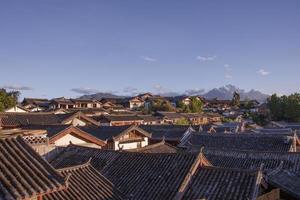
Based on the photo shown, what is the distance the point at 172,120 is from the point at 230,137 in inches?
1474

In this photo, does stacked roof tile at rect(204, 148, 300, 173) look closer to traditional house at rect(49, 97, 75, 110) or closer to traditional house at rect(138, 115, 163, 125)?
traditional house at rect(138, 115, 163, 125)

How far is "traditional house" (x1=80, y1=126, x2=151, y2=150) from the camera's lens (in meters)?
33.3

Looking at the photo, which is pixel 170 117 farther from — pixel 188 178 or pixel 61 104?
pixel 188 178

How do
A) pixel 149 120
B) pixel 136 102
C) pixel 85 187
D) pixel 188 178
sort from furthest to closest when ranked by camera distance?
1. pixel 136 102
2. pixel 149 120
3. pixel 188 178
4. pixel 85 187

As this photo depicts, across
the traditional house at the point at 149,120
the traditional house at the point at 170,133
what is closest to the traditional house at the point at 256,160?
the traditional house at the point at 170,133

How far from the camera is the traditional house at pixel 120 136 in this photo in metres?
33.3

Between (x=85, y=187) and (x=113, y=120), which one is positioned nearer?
(x=85, y=187)

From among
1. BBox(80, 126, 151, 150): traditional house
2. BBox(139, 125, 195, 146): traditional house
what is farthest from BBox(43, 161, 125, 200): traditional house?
BBox(139, 125, 195, 146): traditional house

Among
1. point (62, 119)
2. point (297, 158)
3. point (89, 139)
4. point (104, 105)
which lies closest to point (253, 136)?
point (297, 158)

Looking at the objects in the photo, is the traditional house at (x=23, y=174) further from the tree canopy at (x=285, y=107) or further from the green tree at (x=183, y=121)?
the tree canopy at (x=285, y=107)

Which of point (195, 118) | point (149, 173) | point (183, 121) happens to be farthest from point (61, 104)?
point (149, 173)

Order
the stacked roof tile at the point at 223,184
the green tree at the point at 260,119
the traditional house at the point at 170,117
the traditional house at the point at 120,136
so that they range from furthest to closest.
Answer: the green tree at the point at 260,119 → the traditional house at the point at 170,117 → the traditional house at the point at 120,136 → the stacked roof tile at the point at 223,184

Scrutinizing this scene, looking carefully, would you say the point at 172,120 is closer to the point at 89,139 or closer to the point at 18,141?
the point at 89,139

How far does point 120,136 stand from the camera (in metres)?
34.1
